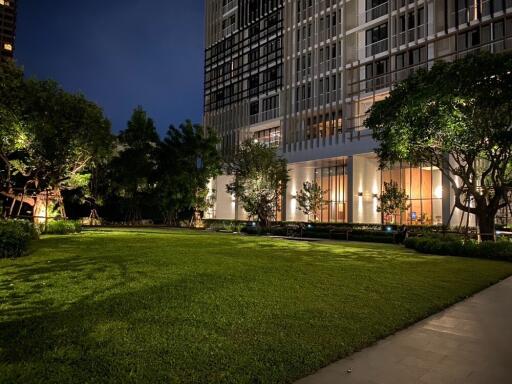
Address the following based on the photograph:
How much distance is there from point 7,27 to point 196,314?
4991 inches

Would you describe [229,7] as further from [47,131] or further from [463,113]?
[463,113]

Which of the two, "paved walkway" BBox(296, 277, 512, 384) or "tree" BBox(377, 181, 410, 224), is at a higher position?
"tree" BBox(377, 181, 410, 224)

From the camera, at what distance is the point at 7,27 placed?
353ft

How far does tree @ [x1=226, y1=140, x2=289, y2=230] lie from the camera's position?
118ft

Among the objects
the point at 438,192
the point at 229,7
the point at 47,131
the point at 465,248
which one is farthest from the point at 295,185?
the point at 465,248

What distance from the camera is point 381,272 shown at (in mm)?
11758

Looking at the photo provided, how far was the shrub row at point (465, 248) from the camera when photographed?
53.2 feet

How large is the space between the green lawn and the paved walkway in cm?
27

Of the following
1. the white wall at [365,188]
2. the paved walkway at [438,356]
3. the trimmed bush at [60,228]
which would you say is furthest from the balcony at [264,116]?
the paved walkway at [438,356]

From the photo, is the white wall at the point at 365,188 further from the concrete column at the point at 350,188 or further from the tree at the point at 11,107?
the tree at the point at 11,107

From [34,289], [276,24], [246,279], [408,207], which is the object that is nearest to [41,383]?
[34,289]

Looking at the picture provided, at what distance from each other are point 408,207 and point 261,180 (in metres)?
13.0

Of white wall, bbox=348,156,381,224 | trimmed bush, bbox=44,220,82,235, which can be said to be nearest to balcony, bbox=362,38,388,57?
white wall, bbox=348,156,381,224

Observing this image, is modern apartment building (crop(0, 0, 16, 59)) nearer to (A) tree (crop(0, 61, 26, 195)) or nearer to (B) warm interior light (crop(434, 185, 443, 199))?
(A) tree (crop(0, 61, 26, 195))
